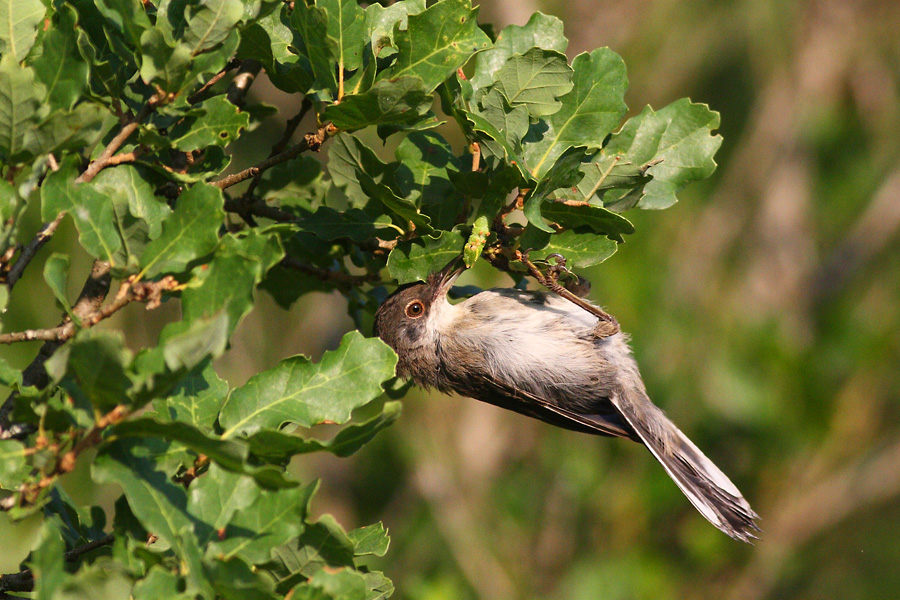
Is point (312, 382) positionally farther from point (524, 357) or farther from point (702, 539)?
point (702, 539)

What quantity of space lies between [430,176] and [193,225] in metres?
0.94

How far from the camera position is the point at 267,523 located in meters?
1.75

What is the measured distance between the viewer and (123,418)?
1.63 m

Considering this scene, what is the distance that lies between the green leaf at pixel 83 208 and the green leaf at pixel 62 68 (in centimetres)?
14

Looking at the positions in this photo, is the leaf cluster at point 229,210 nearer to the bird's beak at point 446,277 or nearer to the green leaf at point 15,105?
the green leaf at point 15,105

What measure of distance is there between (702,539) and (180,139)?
4704 millimetres

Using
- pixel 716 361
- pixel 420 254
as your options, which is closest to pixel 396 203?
pixel 420 254

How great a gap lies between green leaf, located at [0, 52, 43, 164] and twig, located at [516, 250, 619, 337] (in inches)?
54.2

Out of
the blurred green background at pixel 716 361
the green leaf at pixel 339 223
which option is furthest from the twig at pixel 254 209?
the blurred green background at pixel 716 361

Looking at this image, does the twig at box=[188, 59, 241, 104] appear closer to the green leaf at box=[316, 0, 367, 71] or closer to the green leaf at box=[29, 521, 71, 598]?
the green leaf at box=[316, 0, 367, 71]

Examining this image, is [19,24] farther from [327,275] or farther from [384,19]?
[327,275]

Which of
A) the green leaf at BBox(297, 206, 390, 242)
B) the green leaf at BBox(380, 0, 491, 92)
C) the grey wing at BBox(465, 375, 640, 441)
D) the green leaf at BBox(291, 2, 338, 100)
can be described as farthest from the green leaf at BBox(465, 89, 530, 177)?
the grey wing at BBox(465, 375, 640, 441)

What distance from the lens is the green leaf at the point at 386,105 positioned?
200cm

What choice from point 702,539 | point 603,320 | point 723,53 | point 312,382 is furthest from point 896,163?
point 312,382
